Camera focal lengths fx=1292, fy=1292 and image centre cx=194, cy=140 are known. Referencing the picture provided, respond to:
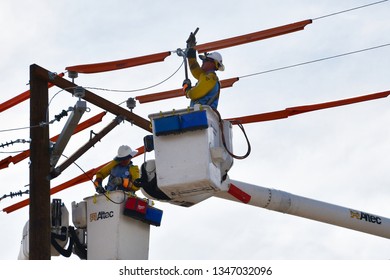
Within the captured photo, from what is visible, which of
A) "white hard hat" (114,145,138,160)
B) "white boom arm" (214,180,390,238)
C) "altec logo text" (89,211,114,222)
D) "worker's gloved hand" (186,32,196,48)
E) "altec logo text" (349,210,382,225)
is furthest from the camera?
"altec logo text" (349,210,382,225)

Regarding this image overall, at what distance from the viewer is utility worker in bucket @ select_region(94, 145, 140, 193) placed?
15.9 meters

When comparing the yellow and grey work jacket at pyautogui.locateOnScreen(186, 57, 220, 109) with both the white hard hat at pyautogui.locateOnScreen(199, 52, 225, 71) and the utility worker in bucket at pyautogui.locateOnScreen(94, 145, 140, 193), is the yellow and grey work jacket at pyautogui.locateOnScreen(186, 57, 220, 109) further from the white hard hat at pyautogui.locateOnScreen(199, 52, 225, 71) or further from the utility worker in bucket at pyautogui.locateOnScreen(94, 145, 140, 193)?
the utility worker in bucket at pyautogui.locateOnScreen(94, 145, 140, 193)

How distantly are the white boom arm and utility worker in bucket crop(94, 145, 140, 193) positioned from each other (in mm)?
1176

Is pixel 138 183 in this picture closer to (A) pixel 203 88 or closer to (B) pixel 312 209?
(A) pixel 203 88

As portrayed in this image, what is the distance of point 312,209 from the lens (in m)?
17.7

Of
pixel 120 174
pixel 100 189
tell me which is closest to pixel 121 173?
pixel 120 174

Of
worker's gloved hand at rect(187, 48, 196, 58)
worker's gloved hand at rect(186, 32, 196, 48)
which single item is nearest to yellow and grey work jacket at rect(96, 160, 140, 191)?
worker's gloved hand at rect(187, 48, 196, 58)

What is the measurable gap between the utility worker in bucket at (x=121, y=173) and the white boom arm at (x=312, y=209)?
3.86ft

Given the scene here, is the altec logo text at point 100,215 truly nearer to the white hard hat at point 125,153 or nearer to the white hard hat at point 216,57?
the white hard hat at point 125,153

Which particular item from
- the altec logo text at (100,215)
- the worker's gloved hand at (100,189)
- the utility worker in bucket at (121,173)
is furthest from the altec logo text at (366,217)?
the altec logo text at (100,215)

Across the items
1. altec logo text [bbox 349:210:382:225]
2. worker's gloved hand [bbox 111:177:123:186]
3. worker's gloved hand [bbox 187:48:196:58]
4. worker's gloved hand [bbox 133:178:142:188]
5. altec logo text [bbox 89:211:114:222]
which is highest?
worker's gloved hand [bbox 187:48:196:58]

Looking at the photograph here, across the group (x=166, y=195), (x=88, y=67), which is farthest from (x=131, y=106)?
(x=166, y=195)

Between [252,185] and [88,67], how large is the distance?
10.1 ft

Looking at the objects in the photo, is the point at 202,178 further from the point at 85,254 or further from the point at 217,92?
the point at 85,254
